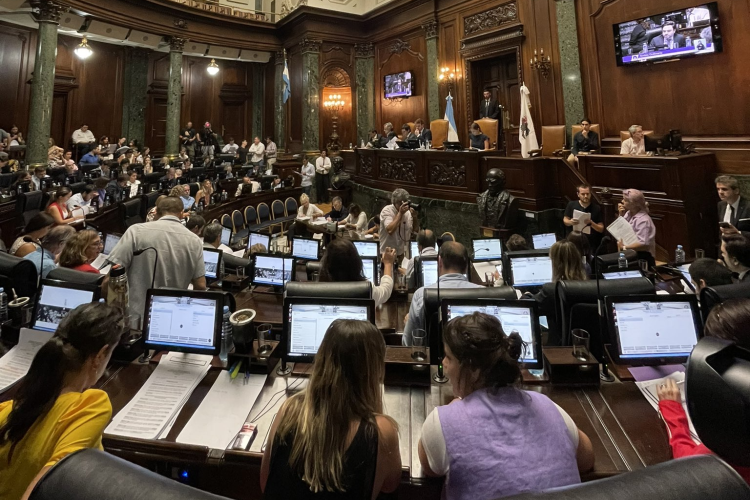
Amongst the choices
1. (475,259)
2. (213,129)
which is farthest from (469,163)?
(213,129)

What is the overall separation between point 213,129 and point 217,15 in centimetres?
425

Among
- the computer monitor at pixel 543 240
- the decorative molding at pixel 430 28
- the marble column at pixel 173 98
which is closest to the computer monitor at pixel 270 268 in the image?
the computer monitor at pixel 543 240

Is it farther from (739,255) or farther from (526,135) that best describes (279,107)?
(739,255)

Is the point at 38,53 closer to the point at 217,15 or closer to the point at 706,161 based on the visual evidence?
the point at 217,15

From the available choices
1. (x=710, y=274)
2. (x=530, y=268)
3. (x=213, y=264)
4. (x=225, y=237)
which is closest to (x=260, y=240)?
(x=213, y=264)

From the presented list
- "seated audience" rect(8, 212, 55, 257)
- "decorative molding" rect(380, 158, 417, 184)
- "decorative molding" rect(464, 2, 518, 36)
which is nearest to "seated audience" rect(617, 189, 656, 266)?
"decorative molding" rect(380, 158, 417, 184)

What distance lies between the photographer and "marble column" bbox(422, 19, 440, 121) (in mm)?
11826

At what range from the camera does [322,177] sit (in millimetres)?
12719

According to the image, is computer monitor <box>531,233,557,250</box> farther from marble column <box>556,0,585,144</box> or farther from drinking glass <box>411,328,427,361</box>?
marble column <box>556,0,585,144</box>

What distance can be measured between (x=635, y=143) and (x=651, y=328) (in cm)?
614

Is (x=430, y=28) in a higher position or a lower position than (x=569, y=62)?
higher

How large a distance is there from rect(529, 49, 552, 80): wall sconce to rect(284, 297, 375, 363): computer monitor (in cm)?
900

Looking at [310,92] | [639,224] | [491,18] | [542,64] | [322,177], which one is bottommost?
[639,224]

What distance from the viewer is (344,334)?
1.41 meters
